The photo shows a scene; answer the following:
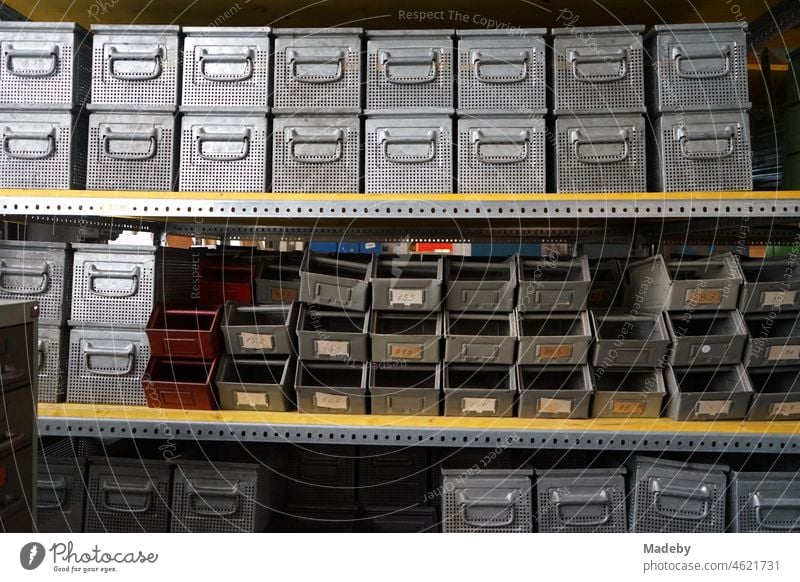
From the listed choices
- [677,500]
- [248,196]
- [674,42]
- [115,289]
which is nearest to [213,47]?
[248,196]

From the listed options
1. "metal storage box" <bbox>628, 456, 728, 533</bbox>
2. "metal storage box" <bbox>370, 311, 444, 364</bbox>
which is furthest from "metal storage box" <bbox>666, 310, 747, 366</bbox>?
"metal storage box" <bbox>370, 311, 444, 364</bbox>

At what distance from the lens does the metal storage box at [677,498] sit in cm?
159

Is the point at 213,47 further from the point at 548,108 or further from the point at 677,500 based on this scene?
the point at 677,500

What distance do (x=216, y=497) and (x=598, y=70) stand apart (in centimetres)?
172

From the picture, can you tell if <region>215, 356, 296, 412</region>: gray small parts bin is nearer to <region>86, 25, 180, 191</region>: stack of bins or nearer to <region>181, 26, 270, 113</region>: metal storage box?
<region>86, 25, 180, 191</region>: stack of bins

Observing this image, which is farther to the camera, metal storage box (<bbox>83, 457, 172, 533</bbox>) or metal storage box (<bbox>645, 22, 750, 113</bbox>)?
metal storage box (<bbox>83, 457, 172, 533</bbox>)

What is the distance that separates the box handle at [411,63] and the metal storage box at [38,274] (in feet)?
3.70

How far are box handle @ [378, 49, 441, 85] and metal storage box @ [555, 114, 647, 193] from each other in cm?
42

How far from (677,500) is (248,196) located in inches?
60.7

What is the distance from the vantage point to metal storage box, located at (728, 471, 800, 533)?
156cm

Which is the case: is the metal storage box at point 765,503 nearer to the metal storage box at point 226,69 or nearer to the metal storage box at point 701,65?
the metal storage box at point 701,65

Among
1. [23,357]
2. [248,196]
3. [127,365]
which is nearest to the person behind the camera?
[23,357]

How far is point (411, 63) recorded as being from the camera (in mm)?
1589

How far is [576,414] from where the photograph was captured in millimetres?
1563
